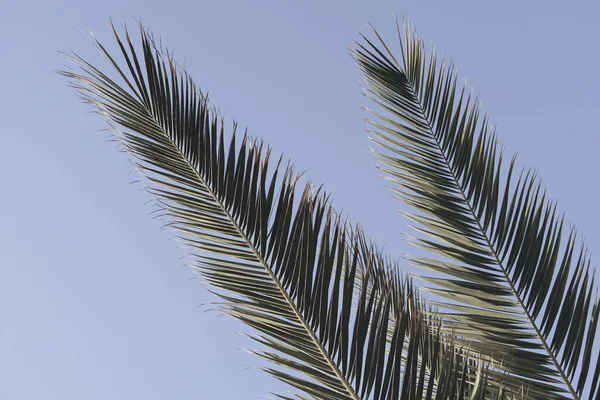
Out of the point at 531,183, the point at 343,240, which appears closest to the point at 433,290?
the point at 531,183

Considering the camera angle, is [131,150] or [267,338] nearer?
[267,338]

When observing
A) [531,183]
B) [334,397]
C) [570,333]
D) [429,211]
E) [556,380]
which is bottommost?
[334,397]

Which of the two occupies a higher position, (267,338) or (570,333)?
(570,333)

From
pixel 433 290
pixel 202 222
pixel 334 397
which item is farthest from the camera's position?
pixel 433 290

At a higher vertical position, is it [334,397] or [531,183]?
[531,183]

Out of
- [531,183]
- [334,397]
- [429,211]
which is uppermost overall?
[531,183]

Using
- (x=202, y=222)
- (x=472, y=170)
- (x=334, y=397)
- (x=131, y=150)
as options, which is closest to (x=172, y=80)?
(x=131, y=150)

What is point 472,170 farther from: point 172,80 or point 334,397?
point 334,397

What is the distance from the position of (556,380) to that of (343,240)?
1.14 metres

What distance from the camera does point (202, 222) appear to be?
104 inches

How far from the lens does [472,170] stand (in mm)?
3619

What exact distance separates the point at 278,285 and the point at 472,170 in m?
1.51

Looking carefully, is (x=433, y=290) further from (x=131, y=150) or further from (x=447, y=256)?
(x=131, y=150)

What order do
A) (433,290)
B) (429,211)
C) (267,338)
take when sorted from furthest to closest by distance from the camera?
(429,211) → (433,290) → (267,338)
